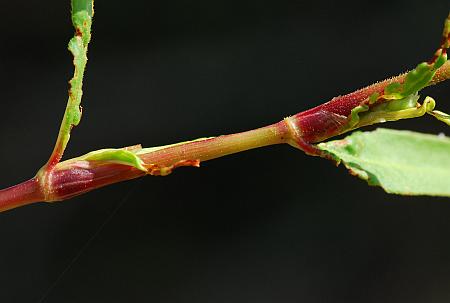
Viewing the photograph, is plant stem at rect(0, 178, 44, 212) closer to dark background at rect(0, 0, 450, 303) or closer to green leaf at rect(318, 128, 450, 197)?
green leaf at rect(318, 128, 450, 197)

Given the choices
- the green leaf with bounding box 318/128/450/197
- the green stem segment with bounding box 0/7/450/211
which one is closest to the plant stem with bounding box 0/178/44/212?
the green stem segment with bounding box 0/7/450/211

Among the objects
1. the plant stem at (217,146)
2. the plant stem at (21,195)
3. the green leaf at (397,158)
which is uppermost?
the plant stem at (21,195)

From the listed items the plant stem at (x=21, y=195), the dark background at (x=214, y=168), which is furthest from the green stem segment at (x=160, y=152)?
the dark background at (x=214, y=168)

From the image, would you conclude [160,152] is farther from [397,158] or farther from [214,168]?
[214,168]

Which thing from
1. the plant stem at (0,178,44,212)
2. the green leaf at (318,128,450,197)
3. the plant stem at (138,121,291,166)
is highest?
the plant stem at (0,178,44,212)

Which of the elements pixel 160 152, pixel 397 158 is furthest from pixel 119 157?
pixel 397 158

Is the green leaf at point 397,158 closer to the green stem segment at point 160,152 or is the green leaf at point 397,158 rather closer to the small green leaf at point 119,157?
the green stem segment at point 160,152
